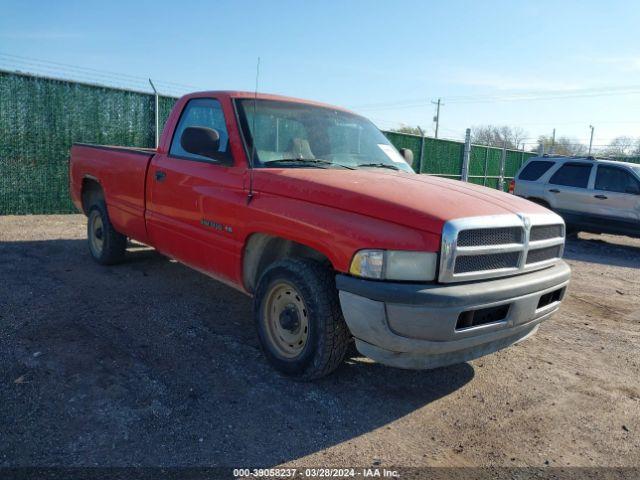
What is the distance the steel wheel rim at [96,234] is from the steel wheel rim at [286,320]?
3.51m

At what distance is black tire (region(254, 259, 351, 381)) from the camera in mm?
3256

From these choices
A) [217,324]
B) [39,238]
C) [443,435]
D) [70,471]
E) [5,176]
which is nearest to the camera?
[70,471]

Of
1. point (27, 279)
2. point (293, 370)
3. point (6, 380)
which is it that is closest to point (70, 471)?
point (6, 380)

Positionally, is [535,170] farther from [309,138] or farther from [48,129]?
[48,129]

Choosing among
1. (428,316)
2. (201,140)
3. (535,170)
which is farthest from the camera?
(535,170)

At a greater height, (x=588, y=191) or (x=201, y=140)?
(x=201, y=140)

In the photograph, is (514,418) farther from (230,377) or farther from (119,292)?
(119,292)

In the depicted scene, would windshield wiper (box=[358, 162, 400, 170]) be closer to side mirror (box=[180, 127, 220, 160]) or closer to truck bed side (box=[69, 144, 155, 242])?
side mirror (box=[180, 127, 220, 160])

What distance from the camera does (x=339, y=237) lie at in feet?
10.2

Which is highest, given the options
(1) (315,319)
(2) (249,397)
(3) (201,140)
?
(3) (201,140)

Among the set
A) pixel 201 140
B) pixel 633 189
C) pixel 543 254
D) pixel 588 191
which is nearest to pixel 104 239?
pixel 201 140

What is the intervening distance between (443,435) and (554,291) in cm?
135

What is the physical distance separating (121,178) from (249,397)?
3.31 metres

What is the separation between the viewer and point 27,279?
557 cm
